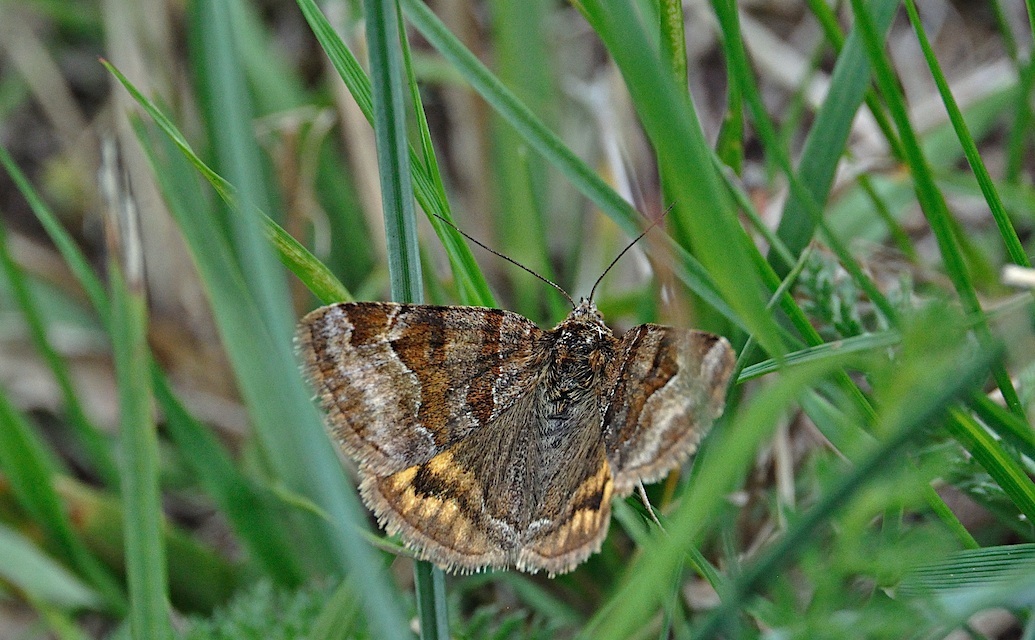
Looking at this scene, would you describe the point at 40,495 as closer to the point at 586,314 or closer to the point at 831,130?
the point at 586,314

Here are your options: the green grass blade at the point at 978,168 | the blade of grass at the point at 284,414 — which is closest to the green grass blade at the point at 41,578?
the blade of grass at the point at 284,414

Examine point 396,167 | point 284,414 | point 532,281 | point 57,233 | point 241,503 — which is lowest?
point 241,503

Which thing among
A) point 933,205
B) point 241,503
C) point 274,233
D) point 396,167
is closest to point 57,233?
point 274,233

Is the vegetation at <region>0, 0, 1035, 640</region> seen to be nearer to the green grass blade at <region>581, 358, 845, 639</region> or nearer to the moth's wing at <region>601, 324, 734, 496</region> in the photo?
the green grass blade at <region>581, 358, 845, 639</region>

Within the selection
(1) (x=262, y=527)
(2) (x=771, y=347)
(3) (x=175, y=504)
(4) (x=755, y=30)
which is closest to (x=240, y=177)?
(2) (x=771, y=347)

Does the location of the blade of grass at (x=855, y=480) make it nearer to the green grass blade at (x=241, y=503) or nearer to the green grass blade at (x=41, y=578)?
the green grass blade at (x=241, y=503)

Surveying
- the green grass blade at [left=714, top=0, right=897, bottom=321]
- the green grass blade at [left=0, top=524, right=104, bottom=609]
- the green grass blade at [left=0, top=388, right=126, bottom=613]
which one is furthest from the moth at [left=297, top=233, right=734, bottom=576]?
the green grass blade at [left=0, top=524, right=104, bottom=609]
